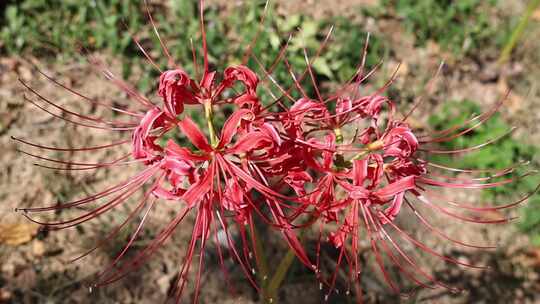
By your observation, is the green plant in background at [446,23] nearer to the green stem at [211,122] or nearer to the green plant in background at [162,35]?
the green plant in background at [162,35]

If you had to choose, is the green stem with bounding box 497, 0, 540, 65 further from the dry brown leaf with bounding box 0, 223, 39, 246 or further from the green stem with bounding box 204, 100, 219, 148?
the dry brown leaf with bounding box 0, 223, 39, 246

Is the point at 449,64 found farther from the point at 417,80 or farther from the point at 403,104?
the point at 403,104

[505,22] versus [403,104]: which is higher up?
[505,22]

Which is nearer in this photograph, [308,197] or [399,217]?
[308,197]

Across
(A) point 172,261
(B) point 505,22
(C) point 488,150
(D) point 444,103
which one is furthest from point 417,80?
(A) point 172,261

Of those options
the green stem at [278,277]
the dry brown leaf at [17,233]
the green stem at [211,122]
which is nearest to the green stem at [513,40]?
the green stem at [278,277]

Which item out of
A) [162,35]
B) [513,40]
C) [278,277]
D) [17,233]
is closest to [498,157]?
[513,40]

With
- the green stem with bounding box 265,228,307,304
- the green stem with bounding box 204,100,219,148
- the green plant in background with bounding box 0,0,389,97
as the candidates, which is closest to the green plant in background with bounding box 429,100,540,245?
the green plant in background with bounding box 0,0,389,97

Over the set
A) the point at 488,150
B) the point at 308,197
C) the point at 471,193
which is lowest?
the point at 471,193
